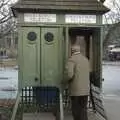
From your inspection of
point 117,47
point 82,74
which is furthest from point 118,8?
point 117,47

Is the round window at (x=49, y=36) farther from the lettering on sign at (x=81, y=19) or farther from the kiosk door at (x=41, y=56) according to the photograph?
the lettering on sign at (x=81, y=19)

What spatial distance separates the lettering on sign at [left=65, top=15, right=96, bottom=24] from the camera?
34.0 feet

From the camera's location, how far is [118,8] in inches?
1606

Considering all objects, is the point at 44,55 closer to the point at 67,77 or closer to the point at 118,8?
the point at 67,77

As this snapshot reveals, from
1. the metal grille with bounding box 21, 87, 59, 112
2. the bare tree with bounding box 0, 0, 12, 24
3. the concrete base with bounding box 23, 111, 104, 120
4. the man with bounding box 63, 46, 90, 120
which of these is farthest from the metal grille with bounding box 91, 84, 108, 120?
the bare tree with bounding box 0, 0, 12, 24

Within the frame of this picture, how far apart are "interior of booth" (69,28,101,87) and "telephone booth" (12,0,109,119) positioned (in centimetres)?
31

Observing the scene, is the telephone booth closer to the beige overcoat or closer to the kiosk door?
the kiosk door

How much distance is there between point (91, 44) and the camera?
1142 centimetres

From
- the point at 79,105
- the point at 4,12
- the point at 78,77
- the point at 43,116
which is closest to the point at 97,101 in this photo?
the point at 43,116

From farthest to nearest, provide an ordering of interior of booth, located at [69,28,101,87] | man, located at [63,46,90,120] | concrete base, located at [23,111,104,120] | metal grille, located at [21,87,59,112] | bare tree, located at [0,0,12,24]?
bare tree, located at [0,0,12,24] → metal grille, located at [21,87,59,112] → interior of booth, located at [69,28,101,87] → concrete base, located at [23,111,104,120] → man, located at [63,46,90,120]

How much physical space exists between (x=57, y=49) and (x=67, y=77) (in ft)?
5.58

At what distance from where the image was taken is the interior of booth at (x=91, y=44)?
10.7 metres

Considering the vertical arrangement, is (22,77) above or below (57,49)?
below

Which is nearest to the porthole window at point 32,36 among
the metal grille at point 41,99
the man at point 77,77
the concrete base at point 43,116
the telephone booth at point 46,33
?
the telephone booth at point 46,33
